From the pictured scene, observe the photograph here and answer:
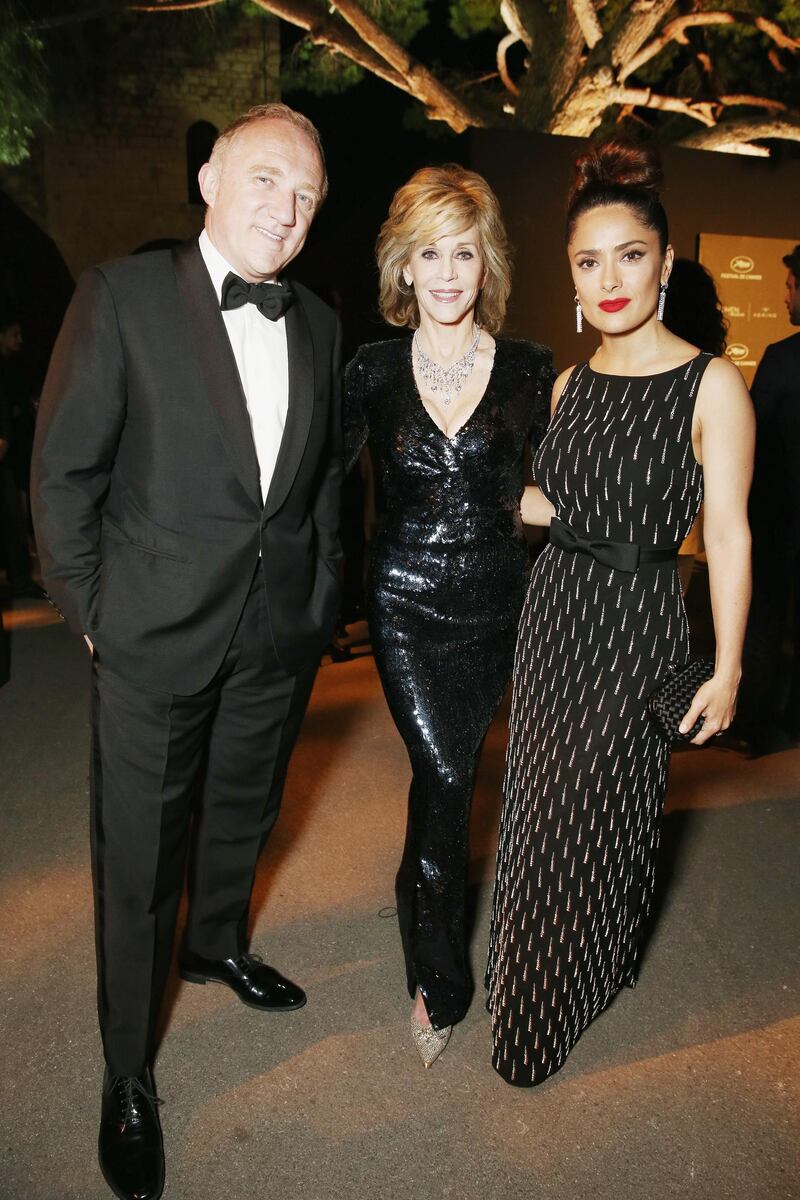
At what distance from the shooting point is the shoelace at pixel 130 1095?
1.90 m

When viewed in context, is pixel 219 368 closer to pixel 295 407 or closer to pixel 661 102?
pixel 295 407

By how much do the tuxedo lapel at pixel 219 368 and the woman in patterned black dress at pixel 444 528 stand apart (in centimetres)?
57

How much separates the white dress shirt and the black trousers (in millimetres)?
279

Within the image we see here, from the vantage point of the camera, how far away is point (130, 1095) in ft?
6.31

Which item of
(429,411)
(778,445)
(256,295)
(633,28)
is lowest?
(778,445)

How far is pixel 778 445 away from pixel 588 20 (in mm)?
6226

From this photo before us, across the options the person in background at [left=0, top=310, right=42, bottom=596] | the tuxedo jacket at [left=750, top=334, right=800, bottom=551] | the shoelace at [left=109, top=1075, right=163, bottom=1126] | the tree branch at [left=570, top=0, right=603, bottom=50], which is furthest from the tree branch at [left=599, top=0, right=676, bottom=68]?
the shoelace at [left=109, top=1075, right=163, bottom=1126]

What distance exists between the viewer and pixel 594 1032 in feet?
7.57

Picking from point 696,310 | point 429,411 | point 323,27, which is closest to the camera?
point 429,411

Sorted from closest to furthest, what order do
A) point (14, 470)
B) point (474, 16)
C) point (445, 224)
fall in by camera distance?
point (445, 224) → point (14, 470) → point (474, 16)

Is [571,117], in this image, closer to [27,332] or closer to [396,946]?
[27,332]

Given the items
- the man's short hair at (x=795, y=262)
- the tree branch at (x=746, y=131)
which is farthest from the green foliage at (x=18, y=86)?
the man's short hair at (x=795, y=262)

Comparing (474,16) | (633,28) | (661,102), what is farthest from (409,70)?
(474,16)

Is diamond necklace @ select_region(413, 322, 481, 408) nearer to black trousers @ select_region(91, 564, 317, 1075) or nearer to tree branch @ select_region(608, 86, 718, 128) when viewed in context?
black trousers @ select_region(91, 564, 317, 1075)
